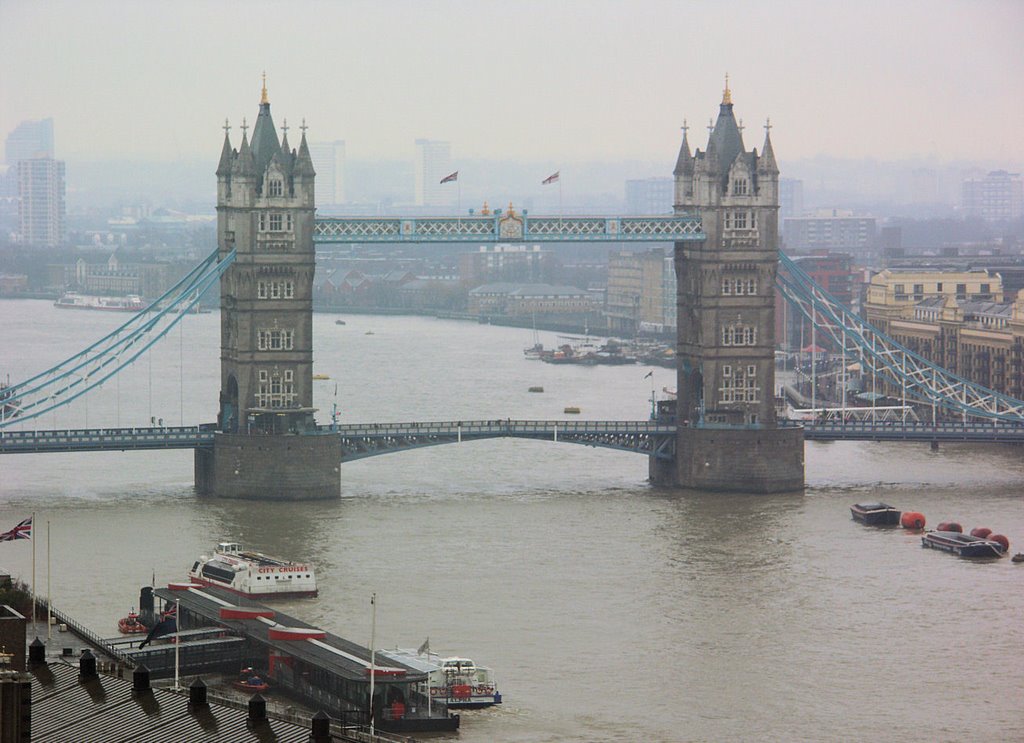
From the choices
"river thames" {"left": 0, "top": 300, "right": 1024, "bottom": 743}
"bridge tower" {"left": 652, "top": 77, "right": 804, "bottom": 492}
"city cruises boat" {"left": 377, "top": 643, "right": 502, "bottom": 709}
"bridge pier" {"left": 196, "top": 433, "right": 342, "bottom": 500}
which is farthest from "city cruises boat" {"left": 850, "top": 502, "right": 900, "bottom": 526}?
"city cruises boat" {"left": 377, "top": 643, "right": 502, "bottom": 709}

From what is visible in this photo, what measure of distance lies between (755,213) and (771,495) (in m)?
10.7

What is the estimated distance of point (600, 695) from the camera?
Answer: 60781 millimetres

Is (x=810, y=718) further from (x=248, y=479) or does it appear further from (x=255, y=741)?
(x=248, y=479)

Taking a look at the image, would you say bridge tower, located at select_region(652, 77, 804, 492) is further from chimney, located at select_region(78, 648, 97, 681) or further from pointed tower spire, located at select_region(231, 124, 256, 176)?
chimney, located at select_region(78, 648, 97, 681)

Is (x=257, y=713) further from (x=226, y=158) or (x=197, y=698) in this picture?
(x=226, y=158)

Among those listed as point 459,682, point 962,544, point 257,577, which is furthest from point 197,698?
point 962,544

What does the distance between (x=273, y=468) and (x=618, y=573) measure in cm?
1856

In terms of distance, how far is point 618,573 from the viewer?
3022 inches

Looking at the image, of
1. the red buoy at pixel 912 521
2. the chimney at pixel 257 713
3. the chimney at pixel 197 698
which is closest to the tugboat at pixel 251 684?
the chimney at pixel 197 698

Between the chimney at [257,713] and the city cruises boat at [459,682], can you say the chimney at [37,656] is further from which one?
the city cruises boat at [459,682]

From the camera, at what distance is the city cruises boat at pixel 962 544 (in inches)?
3189

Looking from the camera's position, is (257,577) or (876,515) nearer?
(257,577)

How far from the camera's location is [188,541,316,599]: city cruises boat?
72.2 metres

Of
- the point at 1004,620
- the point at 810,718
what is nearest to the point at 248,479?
the point at 1004,620
